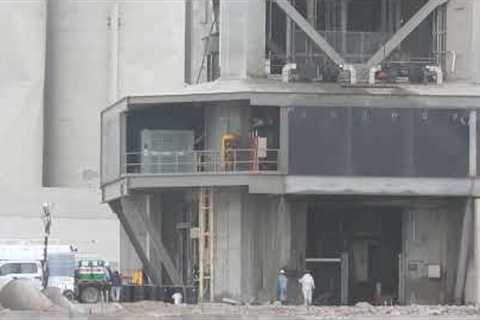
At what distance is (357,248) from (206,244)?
26.6ft

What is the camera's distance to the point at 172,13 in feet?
353

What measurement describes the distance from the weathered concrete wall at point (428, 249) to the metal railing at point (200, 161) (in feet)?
25.4

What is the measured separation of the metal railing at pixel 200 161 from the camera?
61.3 meters

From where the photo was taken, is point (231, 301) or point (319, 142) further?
point (231, 301)

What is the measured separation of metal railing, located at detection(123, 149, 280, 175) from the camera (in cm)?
6134

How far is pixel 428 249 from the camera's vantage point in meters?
63.9

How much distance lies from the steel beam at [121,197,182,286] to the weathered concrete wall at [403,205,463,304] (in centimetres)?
1088

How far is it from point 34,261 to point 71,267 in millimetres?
1904

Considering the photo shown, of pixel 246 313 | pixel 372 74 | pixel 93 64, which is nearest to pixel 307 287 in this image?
pixel 372 74

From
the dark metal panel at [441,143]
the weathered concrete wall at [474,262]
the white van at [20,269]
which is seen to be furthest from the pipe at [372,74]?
the white van at [20,269]

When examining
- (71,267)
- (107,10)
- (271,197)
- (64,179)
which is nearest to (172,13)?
(107,10)

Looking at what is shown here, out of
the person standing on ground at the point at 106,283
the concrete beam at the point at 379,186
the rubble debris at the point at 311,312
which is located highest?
the concrete beam at the point at 379,186

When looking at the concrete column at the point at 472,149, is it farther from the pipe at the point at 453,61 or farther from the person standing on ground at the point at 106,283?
the person standing on ground at the point at 106,283

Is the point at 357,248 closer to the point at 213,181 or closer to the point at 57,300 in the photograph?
the point at 213,181
